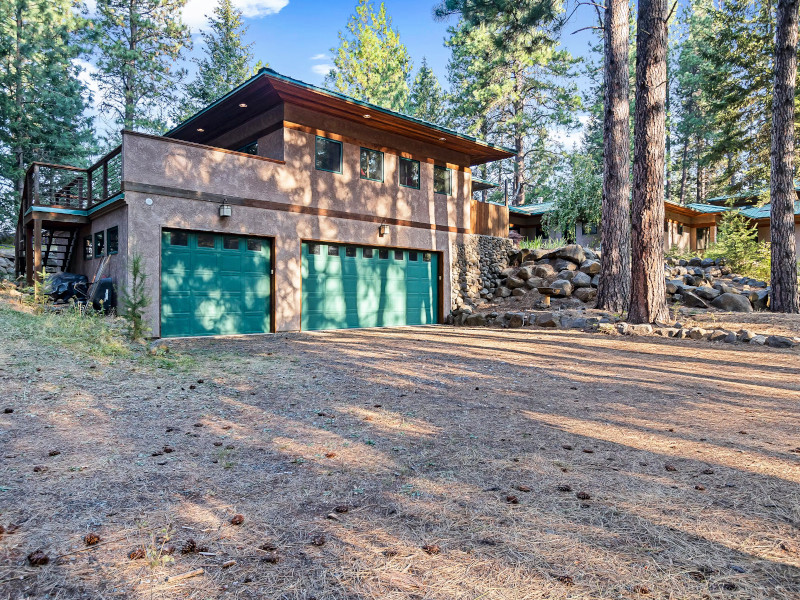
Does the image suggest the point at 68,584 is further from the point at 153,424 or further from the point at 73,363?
the point at 73,363

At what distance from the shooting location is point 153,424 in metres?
3.78

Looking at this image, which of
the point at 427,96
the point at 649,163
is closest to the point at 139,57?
the point at 427,96

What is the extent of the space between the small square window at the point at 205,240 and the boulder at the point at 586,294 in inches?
391

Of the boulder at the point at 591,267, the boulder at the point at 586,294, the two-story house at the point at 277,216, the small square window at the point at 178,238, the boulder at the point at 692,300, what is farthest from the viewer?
the boulder at the point at 591,267

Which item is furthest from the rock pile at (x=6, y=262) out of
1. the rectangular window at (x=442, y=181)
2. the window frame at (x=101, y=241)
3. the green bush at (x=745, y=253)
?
the green bush at (x=745, y=253)

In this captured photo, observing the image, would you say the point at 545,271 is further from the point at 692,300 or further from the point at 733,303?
the point at 733,303

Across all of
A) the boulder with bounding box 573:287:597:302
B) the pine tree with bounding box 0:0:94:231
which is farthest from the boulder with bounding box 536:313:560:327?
the pine tree with bounding box 0:0:94:231

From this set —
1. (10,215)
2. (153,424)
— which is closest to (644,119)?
(153,424)

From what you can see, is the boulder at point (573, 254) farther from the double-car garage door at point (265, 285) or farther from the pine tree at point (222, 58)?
the pine tree at point (222, 58)

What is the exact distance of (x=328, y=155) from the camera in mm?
12367

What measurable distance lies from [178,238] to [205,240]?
1.80ft

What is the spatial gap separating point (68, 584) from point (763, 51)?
24411mm

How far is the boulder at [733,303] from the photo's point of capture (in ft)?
39.3

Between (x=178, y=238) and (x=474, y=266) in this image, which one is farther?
(x=474, y=266)
